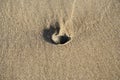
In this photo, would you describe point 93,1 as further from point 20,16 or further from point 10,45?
point 10,45

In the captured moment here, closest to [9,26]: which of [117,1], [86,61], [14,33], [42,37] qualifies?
[14,33]

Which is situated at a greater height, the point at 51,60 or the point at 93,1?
the point at 93,1

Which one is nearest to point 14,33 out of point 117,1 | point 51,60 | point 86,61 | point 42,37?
point 42,37

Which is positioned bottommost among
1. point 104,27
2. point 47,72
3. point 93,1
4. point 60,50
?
point 47,72
